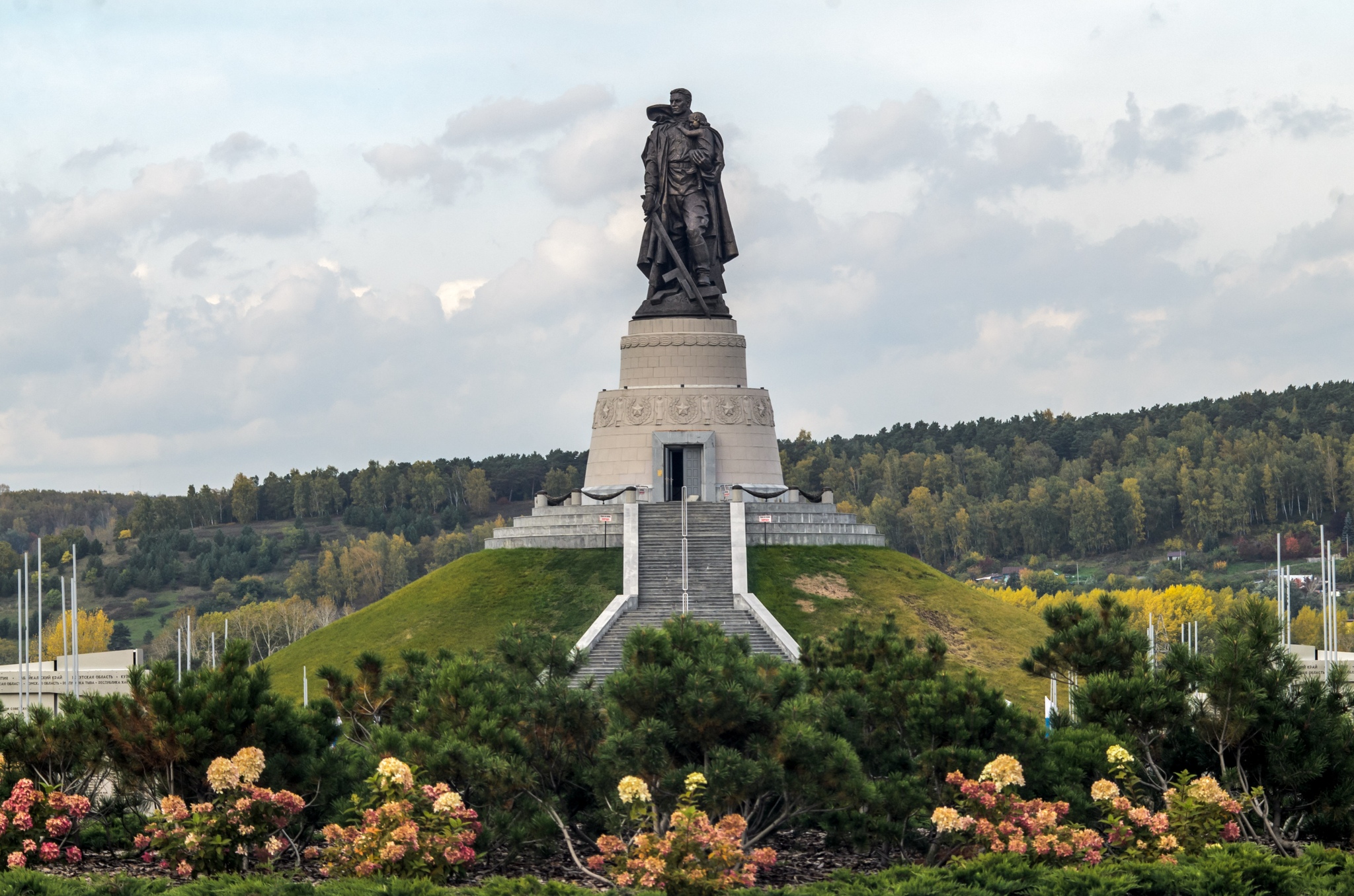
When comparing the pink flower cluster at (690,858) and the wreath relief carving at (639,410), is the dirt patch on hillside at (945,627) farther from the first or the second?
the pink flower cluster at (690,858)

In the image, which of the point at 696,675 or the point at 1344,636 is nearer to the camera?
the point at 696,675

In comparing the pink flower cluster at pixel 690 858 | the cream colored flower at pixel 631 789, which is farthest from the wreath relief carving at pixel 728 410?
the cream colored flower at pixel 631 789

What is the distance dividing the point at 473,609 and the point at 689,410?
330 inches

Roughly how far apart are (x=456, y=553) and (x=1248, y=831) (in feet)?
298

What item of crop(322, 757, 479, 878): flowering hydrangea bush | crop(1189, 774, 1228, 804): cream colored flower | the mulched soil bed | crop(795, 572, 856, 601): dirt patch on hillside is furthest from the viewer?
crop(795, 572, 856, 601): dirt patch on hillside

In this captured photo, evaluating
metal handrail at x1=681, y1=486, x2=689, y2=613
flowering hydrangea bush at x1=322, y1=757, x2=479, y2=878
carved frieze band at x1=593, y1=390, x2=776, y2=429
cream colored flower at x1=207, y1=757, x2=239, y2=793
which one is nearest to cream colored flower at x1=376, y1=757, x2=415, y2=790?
flowering hydrangea bush at x1=322, y1=757, x2=479, y2=878

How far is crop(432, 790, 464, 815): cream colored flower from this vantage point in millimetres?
17734

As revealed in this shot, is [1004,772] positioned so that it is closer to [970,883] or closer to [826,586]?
[970,883]

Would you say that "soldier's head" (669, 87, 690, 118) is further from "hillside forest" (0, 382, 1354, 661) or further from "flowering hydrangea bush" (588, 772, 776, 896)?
"hillside forest" (0, 382, 1354, 661)

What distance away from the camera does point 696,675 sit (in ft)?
61.5

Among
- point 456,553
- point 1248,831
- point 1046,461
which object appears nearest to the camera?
point 1248,831

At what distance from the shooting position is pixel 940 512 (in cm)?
11288

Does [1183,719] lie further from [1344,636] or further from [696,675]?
[1344,636]

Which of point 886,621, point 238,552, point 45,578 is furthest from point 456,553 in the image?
point 886,621
